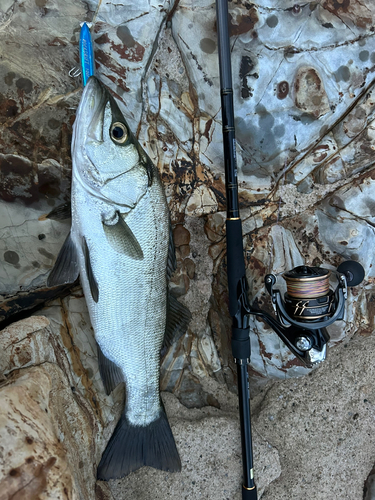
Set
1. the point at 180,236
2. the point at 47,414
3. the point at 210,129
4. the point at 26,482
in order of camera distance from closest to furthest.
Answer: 1. the point at 26,482
2. the point at 47,414
3. the point at 210,129
4. the point at 180,236

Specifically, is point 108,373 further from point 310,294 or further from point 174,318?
point 310,294

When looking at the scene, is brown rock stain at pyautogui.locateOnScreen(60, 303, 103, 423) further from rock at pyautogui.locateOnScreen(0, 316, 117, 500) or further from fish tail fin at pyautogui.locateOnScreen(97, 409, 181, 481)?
fish tail fin at pyautogui.locateOnScreen(97, 409, 181, 481)

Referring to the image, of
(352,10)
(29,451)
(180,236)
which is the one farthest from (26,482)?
(352,10)

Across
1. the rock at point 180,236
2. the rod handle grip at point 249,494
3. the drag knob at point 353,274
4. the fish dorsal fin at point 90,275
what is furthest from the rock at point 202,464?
the drag knob at point 353,274

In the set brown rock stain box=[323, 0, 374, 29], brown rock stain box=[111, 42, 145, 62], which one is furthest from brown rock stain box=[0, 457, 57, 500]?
brown rock stain box=[323, 0, 374, 29]

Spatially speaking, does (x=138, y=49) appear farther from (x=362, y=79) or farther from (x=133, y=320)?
(x=133, y=320)

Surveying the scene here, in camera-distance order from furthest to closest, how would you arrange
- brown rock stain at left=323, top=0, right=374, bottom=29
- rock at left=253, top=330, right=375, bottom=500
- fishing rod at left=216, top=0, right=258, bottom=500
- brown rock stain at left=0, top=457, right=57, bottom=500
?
rock at left=253, top=330, right=375, bottom=500 < brown rock stain at left=323, top=0, right=374, bottom=29 < fishing rod at left=216, top=0, right=258, bottom=500 < brown rock stain at left=0, top=457, right=57, bottom=500
